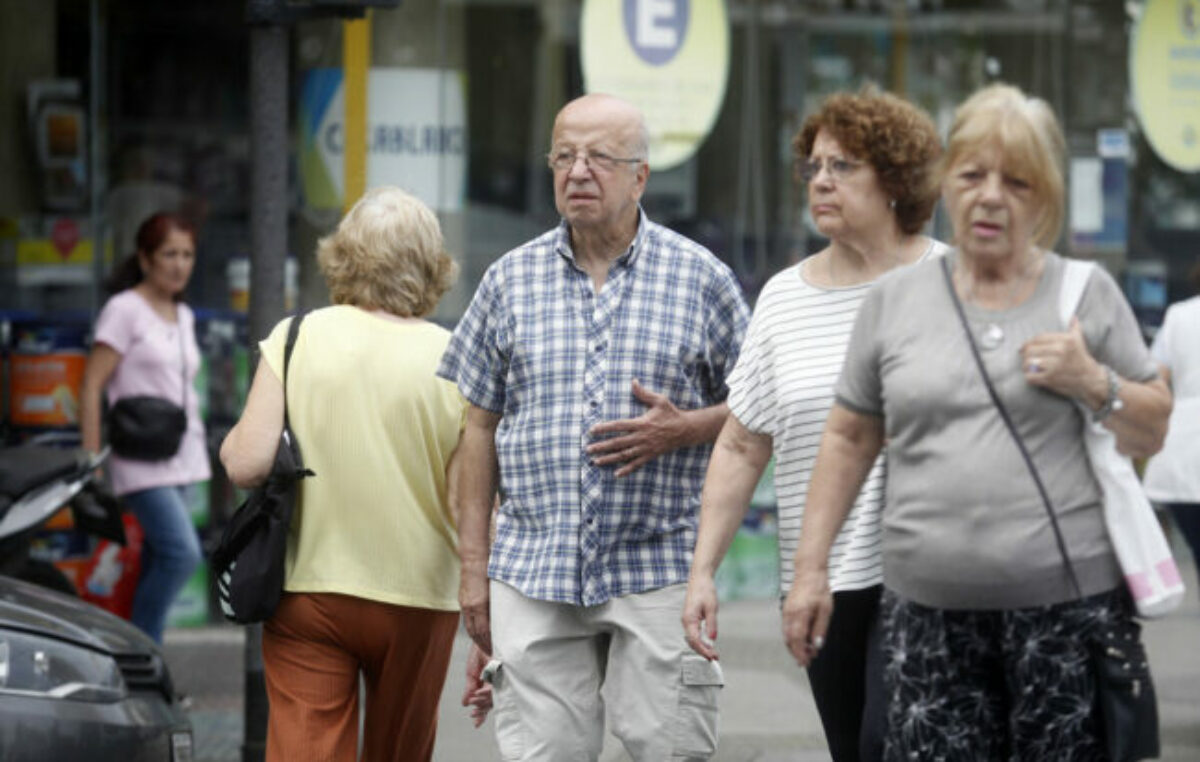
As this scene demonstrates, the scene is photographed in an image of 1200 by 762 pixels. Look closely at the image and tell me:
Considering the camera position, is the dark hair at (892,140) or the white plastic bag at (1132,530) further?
the dark hair at (892,140)

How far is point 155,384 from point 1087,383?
18.0 feet

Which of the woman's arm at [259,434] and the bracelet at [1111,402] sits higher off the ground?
the bracelet at [1111,402]

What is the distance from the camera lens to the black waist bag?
8.41 metres

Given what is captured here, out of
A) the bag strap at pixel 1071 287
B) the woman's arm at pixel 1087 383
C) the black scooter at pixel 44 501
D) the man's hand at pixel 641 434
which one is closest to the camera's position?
the woman's arm at pixel 1087 383

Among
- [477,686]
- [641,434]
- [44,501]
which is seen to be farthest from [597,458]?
[44,501]

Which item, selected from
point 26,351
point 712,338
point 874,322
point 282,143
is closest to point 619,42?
point 26,351

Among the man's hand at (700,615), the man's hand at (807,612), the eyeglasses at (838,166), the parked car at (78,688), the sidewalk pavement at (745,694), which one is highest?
the eyeglasses at (838,166)

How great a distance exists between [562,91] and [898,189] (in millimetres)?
5677

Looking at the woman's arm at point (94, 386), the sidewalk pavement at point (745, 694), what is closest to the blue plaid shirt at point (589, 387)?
the sidewalk pavement at point (745, 694)

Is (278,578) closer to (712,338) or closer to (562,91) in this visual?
(712,338)

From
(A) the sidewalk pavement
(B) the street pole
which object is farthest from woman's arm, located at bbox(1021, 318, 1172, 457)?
(A) the sidewalk pavement

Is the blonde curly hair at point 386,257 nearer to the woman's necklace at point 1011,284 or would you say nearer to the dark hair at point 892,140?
the dark hair at point 892,140

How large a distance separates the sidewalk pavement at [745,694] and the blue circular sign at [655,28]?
261 cm

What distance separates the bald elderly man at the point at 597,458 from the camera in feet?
16.1
